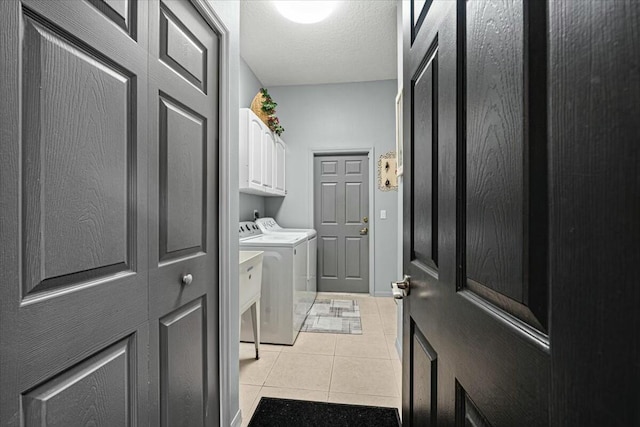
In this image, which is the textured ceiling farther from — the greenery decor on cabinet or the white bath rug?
the white bath rug

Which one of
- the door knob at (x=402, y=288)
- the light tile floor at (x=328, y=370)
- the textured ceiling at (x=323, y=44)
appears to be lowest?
the light tile floor at (x=328, y=370)

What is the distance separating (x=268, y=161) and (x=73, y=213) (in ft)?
9.51

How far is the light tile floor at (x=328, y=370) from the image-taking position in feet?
6.23

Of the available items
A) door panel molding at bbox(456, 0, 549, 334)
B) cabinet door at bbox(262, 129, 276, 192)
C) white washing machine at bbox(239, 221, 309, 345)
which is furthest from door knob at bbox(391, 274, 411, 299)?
cabinet door at bbox(262, 129, 276, 192)

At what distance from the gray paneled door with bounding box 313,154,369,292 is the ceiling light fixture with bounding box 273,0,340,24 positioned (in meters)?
1.92

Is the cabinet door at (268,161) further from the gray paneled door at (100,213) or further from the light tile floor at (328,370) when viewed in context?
the gray paneled door at (100,213)

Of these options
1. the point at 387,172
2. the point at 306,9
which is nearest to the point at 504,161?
the point at 306,9

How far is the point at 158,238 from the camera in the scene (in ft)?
3.26

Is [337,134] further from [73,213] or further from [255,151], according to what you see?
[73,213]

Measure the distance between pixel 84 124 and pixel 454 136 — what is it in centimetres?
84

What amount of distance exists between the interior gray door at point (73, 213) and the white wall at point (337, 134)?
3.46 metres

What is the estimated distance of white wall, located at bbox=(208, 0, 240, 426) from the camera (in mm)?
1427

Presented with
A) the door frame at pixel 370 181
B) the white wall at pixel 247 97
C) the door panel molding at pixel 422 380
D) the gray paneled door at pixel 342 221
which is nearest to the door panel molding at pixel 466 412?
the door panel molding at pixel 422 380

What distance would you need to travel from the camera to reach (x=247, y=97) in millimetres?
3740
